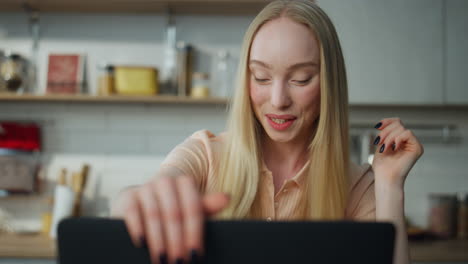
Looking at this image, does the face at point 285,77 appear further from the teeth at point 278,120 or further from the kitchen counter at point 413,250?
the kitchen counter at point 413,250

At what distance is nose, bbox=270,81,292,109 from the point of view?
942mm

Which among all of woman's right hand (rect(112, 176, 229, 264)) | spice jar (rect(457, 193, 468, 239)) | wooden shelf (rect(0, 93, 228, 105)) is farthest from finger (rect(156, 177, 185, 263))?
spice jar (rect(457, 193, 468, 239))

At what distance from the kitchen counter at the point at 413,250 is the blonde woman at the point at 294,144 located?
1.20 meters

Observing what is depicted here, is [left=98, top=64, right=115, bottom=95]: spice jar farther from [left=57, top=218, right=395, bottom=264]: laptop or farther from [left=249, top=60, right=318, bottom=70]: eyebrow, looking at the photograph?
[left=57, top=218, right=395, bottom=264]: laptop

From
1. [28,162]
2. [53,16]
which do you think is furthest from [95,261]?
[53,16]

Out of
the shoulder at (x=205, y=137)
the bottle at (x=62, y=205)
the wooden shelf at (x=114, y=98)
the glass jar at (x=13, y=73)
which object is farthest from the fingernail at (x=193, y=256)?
the glass jar at (x=13, y=73)

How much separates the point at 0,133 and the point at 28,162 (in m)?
0.21

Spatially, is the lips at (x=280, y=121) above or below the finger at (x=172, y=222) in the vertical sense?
above

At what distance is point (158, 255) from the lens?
39 centimetres

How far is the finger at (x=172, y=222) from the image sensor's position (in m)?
0.40

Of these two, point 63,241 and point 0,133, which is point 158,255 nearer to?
point 63,241

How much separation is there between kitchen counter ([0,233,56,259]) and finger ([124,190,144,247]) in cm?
192

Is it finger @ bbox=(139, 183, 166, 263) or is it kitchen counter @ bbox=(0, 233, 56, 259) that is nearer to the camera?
finger @ bbox=(139, 183, 166, 263)

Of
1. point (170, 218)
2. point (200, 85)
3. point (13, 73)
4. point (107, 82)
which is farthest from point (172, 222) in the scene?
point (13, 73)
